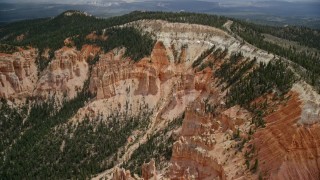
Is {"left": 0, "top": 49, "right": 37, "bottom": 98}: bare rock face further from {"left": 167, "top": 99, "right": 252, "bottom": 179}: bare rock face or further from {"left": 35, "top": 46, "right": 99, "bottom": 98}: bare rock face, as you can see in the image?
{"left": 167, "top": 99, "right": 252, "bottom": 179}: bare rock face

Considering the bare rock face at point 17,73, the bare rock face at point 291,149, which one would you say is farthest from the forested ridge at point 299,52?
the bare rock face at point 17,73

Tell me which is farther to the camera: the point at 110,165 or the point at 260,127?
the point at 110,165

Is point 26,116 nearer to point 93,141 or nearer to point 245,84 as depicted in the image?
point 93,141

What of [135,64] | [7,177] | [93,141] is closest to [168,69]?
[135,64]

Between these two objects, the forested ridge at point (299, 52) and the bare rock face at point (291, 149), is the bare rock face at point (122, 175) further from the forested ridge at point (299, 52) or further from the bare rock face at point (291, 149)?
the forested ridge at point (299, 52)

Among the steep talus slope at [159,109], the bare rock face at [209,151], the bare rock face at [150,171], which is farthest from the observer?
the bare rock face at [209,151]

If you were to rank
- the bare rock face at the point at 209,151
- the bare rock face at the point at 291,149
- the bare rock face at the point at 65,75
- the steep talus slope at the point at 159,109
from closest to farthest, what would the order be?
the bare rock face at the point at 291,149 < the steep talus slope at the point at 159,109 < the bare rock face at the point at 209,151 < the bare rock face at the point at 65,75
